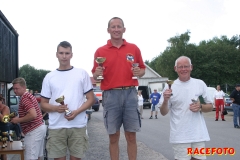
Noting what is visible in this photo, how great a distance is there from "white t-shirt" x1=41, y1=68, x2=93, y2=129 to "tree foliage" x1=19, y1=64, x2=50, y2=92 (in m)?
88.0

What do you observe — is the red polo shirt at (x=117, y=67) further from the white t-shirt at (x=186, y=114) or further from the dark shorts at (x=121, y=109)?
the white t-shirt at (x=186, y=114)

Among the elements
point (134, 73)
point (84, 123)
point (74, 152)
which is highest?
point (134, 73)

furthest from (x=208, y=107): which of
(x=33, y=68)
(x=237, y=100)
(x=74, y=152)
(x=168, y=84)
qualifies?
(x=33, y=68)

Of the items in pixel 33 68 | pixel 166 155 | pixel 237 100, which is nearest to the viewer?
pixel 166 155

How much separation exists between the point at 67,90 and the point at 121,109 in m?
0.86

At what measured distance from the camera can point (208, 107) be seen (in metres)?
4.92

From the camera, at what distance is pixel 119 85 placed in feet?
16.8

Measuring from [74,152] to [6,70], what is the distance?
934 cm

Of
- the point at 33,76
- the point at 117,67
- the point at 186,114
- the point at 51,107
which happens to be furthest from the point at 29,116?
the point at 33,76

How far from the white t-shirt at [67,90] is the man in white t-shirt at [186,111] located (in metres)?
1.09

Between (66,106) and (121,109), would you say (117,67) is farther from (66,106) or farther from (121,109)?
(66,106)

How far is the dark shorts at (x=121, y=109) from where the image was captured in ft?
16.8

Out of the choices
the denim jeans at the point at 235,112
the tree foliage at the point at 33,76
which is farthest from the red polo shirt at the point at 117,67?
the tree foliage at the point at 33,76

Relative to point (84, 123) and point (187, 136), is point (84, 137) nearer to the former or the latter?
point (84, 123)
